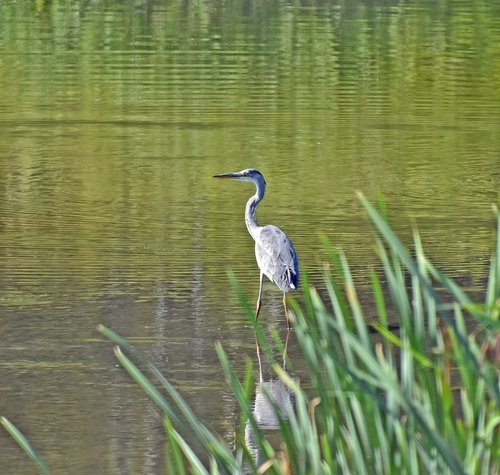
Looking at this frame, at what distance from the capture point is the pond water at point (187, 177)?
25.2 feet

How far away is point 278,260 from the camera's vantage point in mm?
8586

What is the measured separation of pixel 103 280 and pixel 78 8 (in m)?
20.9

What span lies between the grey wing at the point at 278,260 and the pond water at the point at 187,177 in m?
0.37

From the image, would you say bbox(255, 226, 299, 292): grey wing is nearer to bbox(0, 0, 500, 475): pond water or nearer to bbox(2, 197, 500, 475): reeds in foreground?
bbox(0, 0, 500, 475): pond water

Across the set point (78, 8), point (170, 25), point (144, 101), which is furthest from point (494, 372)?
point (78, 8)

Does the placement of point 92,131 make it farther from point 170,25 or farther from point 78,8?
point 78,8

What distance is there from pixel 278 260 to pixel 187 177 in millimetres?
5534

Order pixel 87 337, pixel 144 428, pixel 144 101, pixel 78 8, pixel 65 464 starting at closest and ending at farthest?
1. pixel 65 464
2. pixel 144 428
3. pixel 87 337
4. pixel 144 101
5. pixel 78 8

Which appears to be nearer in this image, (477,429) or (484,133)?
(477,429)

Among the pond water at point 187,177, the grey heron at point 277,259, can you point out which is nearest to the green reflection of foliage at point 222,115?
the pond water at point 187,177

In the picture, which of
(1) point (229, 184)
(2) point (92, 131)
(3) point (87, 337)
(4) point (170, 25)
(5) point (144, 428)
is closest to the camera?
(5) point (144, 428)

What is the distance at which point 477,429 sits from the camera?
308 cm

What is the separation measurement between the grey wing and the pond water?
0.37 metres

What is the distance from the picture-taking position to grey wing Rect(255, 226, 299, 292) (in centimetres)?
851
